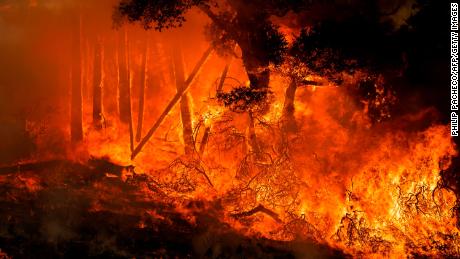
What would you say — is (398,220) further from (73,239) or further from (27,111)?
(27,111)

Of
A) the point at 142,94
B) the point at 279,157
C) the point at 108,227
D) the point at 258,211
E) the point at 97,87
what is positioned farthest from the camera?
the point at 97,87

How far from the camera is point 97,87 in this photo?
1378 centimetres

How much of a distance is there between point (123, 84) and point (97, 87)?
2.92 ft

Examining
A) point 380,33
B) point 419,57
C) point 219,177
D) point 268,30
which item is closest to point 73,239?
point 219,177

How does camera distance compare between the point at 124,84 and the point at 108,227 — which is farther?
the point at 124,84

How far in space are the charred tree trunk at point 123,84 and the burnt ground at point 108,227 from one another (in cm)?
265

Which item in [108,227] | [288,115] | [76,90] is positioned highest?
[76,90]

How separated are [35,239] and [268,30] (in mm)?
8248

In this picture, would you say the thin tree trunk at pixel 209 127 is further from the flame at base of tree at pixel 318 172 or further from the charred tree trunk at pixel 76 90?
the charred tree trunk at pixel 76 90

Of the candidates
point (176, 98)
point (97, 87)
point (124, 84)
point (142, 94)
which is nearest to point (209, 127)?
point (176, 98)

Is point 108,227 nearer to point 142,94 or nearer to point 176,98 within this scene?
point 176,98

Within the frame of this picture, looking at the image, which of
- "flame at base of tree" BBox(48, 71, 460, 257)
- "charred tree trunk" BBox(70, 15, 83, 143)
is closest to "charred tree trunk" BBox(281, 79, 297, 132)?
"flame at base of tree" BBox(48, 71, 460, 257)

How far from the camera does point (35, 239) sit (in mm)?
10336

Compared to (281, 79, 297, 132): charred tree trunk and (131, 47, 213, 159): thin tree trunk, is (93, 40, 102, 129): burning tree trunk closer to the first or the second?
(131, 47, 213, 159): thin tree trunk
